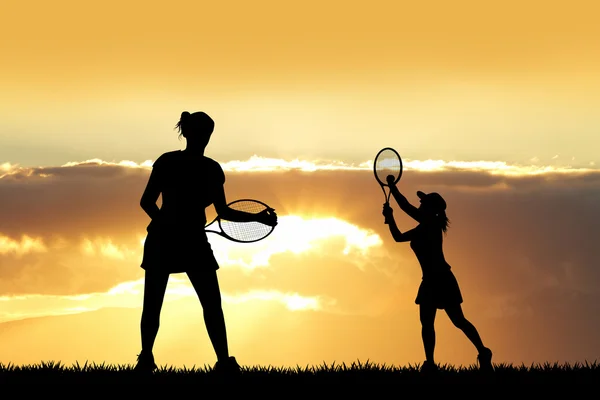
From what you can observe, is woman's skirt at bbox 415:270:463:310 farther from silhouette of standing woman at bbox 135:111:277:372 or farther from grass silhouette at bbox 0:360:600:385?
silhouette of standing woman at bbox 135:111:277:372

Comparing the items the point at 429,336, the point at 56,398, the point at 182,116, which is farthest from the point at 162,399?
the point at 429,336

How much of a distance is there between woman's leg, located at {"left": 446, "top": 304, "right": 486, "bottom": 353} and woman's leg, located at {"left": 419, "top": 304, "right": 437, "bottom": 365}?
0.91 ft

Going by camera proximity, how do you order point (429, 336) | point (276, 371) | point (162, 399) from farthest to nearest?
point (429, 336) → point (276, 371) → point (162, 399)

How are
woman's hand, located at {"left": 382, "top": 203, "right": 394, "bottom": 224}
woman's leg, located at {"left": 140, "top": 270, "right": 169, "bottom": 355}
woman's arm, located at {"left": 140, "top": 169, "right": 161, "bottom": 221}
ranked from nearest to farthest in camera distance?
woman's arm, located at {"left": 140, "top": 169, "right": 161, "bottom": 221} → woman's leg, located at {"left": 140, "top": 270, "right": 169, "bottom": 355} → woman's hand, located at {"left": 382, "top": 203, "right": 394, "bottom": 224}

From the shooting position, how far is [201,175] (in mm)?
10789

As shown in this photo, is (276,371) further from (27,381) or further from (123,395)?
(27,381)

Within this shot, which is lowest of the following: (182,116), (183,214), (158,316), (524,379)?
(524,379)

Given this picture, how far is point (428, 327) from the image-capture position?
13.0m

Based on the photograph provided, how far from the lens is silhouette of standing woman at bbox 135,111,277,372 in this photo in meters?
10.7

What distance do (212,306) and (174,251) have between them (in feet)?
2.92

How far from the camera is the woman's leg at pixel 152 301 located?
1084 cm

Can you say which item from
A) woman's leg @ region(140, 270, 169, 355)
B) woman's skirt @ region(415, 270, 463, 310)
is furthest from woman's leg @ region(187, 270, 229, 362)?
woman's skirt @ region(415, 270, 463, 310)

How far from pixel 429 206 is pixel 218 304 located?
4066 mm

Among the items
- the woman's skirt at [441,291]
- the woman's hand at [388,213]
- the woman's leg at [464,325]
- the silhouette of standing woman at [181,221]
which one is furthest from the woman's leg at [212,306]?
the woman's leg at [464,325]
